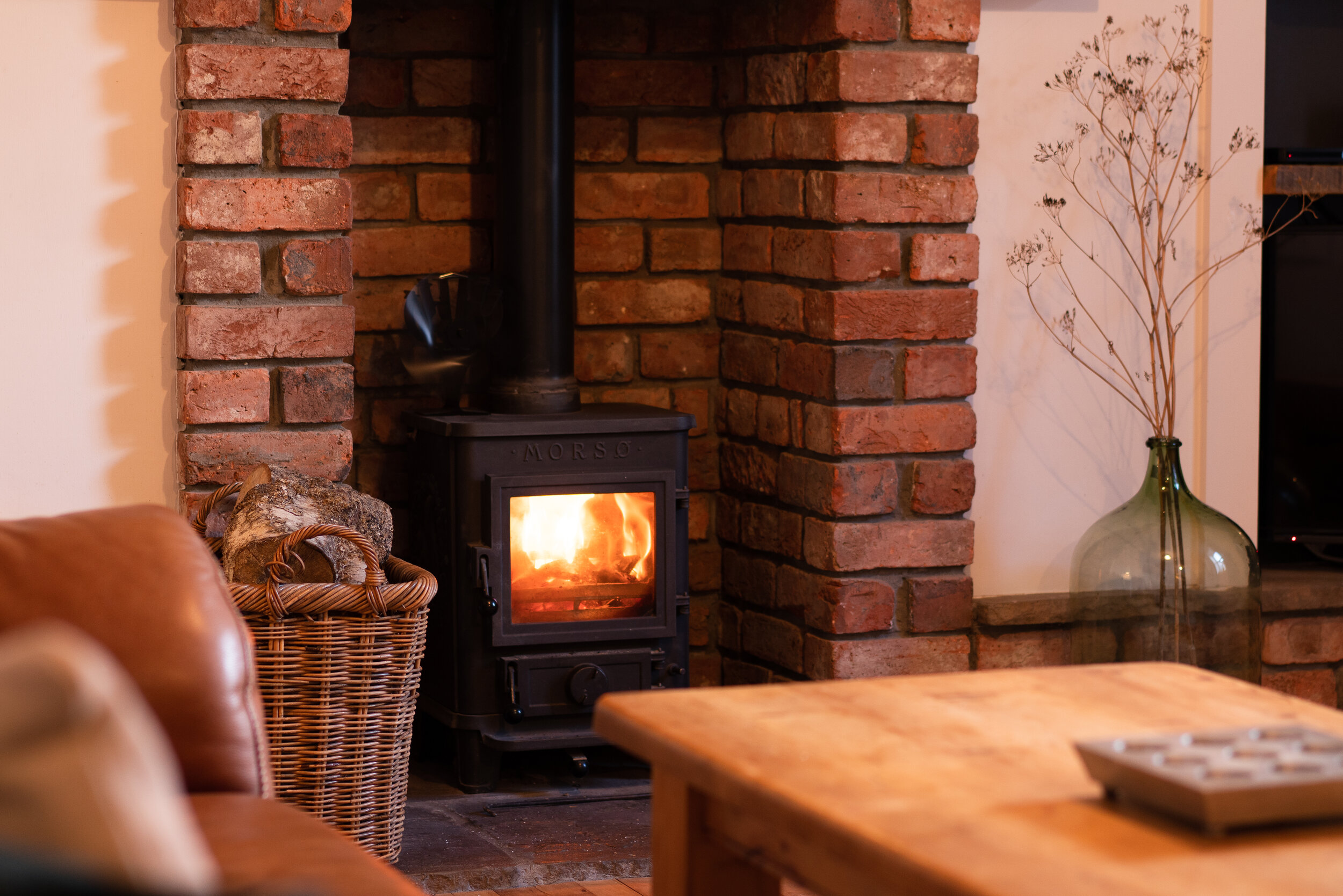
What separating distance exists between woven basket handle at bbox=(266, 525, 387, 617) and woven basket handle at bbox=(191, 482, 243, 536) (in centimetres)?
21

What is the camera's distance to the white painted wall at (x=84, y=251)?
2.51m

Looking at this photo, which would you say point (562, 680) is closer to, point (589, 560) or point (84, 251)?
point (589, 560)

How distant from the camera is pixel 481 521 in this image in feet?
9.14

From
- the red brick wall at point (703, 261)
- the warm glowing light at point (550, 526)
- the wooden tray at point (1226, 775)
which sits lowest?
the warm glowing light at point (550, 526)

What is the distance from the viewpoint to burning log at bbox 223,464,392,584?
7.85 ft

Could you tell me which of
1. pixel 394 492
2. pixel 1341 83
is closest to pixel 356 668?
pixel 394 492

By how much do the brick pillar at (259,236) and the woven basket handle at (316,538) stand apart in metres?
0.28

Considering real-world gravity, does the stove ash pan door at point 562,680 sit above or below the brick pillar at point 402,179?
below

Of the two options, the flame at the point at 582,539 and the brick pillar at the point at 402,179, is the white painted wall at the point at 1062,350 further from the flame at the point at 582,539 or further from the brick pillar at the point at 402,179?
the brick pillar at the point at 402,179

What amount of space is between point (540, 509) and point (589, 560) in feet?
0.42

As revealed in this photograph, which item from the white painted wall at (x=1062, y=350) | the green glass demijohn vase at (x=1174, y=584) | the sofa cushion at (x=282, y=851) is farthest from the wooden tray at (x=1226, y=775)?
the white painted wall at (x=1062, y=350)

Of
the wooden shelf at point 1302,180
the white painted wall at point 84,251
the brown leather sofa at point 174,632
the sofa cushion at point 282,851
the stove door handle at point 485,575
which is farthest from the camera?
the wooden shelf at point 1302,180

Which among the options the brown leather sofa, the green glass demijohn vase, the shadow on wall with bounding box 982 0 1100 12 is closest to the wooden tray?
the brown leather sofa

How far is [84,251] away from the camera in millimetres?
2547
